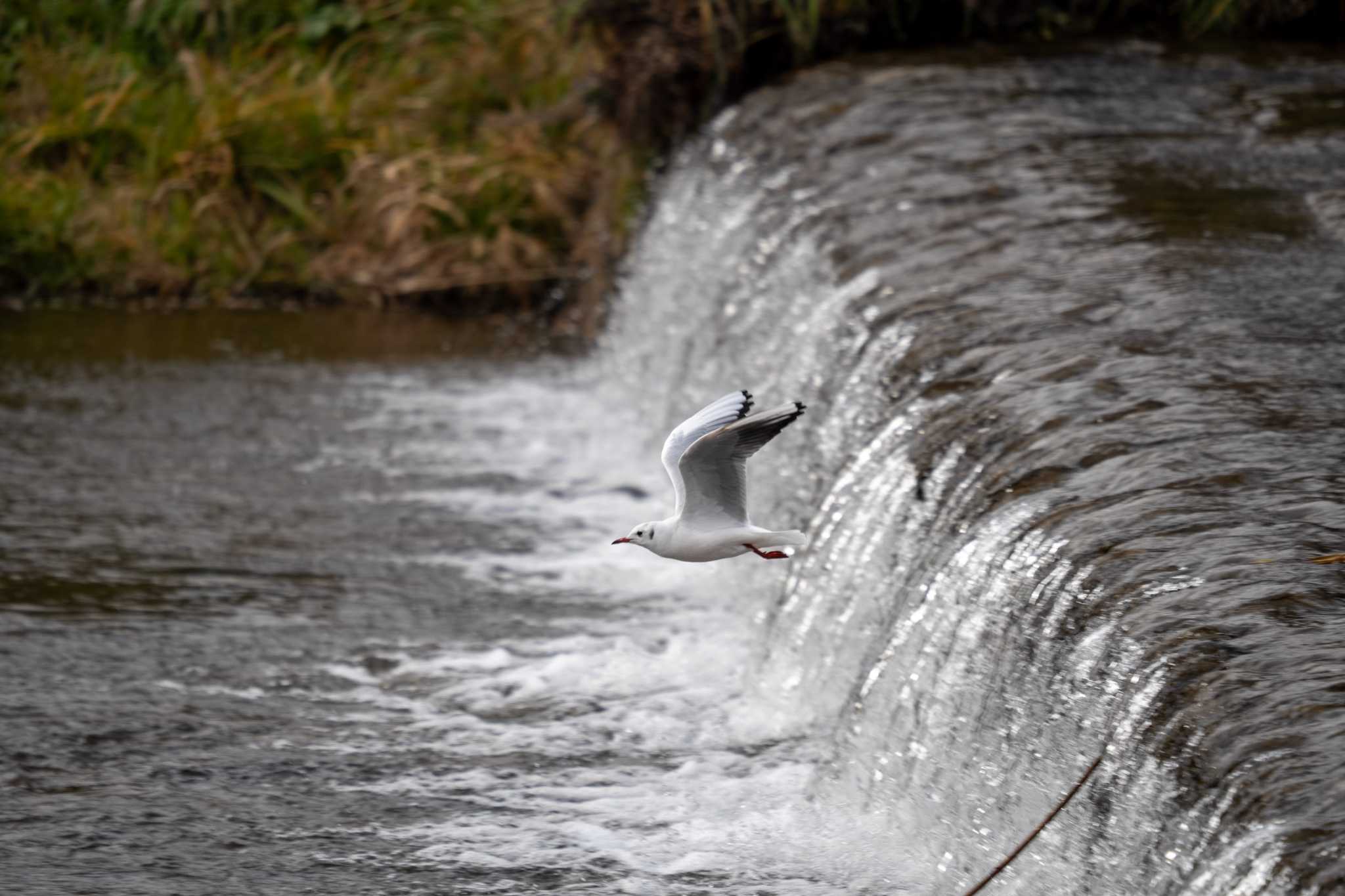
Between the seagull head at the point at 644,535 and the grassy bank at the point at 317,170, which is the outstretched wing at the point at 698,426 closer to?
the seagull head at the point at 644,535

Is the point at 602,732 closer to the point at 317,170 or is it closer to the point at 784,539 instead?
the point at 784,539

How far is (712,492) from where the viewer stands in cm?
285

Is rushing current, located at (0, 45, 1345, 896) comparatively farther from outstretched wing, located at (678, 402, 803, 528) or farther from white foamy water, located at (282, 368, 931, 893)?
outstretched wing, located at (678, 402, 803, 528)

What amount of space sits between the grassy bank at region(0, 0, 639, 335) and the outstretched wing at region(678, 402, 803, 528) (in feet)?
21.6

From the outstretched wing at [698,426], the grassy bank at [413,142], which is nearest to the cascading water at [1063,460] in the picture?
the outstretched wing at [698,426]

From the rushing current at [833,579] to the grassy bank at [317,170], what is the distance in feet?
7.93

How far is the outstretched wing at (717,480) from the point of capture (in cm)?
278

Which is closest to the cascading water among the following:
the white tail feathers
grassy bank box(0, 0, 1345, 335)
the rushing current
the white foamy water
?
the rushing current

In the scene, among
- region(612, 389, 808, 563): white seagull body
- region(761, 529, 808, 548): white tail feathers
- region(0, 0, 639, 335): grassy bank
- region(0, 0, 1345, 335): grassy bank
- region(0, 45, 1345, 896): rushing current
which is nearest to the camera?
region(761, 529, 808, 548): white tail feathers

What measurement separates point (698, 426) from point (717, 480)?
9 cm

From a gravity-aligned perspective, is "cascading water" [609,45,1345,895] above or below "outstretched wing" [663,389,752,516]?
below

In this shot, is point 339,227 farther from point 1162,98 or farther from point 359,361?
point 1162,98

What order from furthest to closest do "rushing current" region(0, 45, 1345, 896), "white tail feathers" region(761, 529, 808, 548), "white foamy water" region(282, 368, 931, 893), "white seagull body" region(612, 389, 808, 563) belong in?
"white foamy water" region(282, 368, 931, 893), "rushing current" region(0, 45, 1345, 896), "white seagull body" region(612, 389, 808, 563), "white tail feathers" region(761, 529, 808, 548)

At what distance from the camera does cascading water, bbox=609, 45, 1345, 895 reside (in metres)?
2.69
